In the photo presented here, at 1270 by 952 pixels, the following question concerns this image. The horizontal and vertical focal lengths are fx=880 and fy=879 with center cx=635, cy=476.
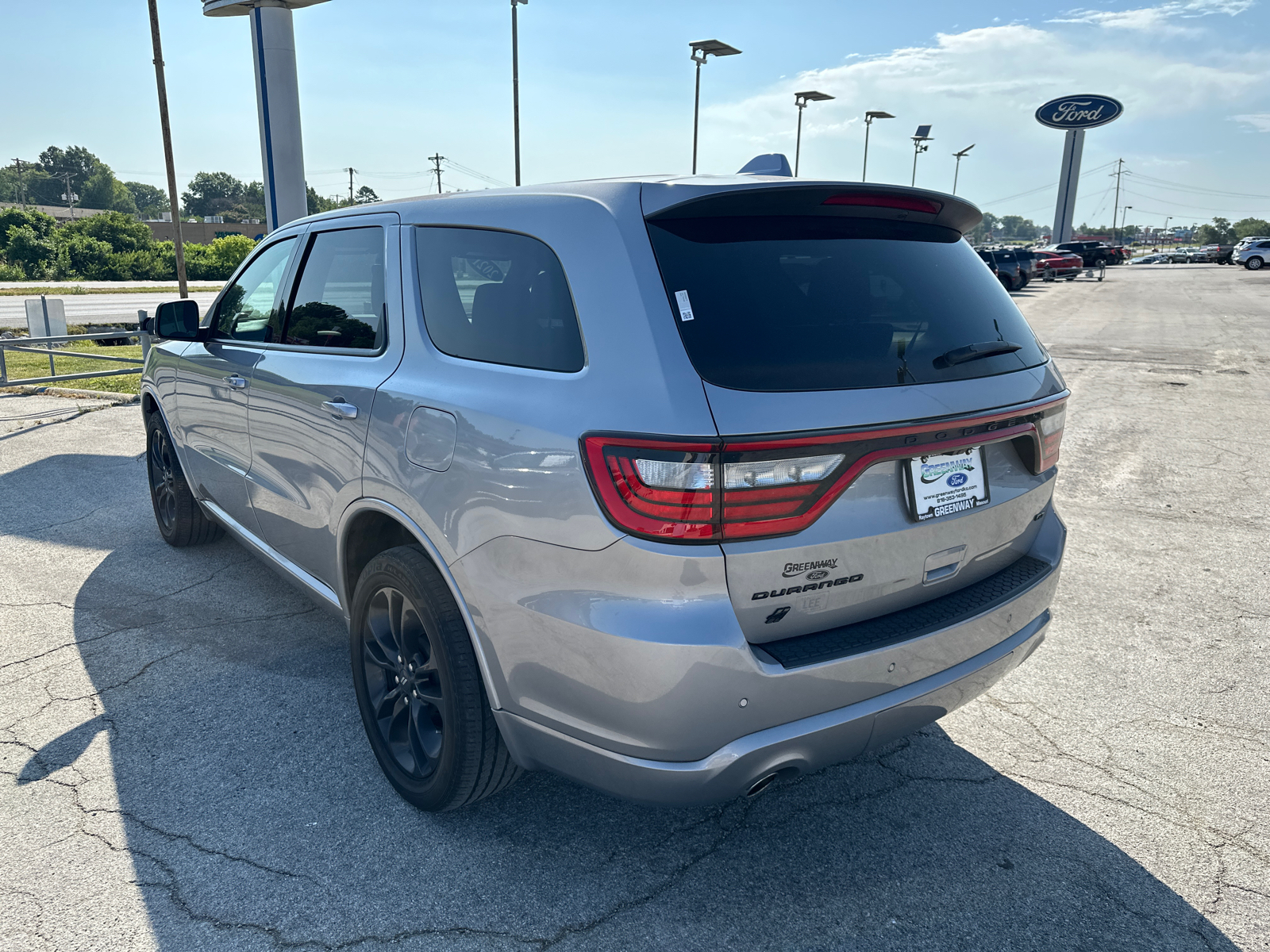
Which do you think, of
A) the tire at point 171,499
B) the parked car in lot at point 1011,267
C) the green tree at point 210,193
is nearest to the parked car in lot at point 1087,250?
the parked car in lot at point 1011,267

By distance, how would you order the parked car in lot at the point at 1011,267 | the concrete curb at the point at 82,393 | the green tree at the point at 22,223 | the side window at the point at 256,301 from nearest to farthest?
the side window at the point at 256,301 → the concrete curb at the point at 82,393 → the parked car in lot at the point at 1011,267 → the green tree at the point at 22,223

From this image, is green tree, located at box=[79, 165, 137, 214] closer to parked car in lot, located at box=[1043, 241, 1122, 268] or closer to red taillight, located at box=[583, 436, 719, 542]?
parked car in lot, located at box=[1043, 241, 1122, 268]

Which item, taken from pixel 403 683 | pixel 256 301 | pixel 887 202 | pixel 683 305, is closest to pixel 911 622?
pixel 683 305

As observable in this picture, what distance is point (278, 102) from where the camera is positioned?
11883mm

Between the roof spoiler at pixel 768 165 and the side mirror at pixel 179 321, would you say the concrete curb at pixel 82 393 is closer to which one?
the side mirror at pixel 179 321

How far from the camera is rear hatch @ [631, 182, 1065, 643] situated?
1.97 metres

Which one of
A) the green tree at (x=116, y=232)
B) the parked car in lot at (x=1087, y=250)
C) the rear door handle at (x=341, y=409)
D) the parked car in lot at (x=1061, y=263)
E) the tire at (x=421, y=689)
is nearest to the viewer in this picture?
the tire at (x=421, y=689)

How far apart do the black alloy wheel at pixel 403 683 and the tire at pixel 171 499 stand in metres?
2.42

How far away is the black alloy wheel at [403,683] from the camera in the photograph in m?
2.70

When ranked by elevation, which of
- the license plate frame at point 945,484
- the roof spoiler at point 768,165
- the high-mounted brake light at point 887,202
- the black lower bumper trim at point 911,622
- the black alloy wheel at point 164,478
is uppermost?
the roof spoiler at point 768,165

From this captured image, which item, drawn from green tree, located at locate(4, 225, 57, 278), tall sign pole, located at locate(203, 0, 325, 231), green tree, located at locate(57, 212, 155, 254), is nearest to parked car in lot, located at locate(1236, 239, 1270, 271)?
tall sign pole, located at locate(203, 0, 325, 231)

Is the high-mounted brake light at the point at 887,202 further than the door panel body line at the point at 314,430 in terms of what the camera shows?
No

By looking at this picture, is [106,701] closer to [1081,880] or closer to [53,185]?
[1081,880]

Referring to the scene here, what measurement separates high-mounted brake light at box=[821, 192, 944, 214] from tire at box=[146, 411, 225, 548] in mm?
3895
